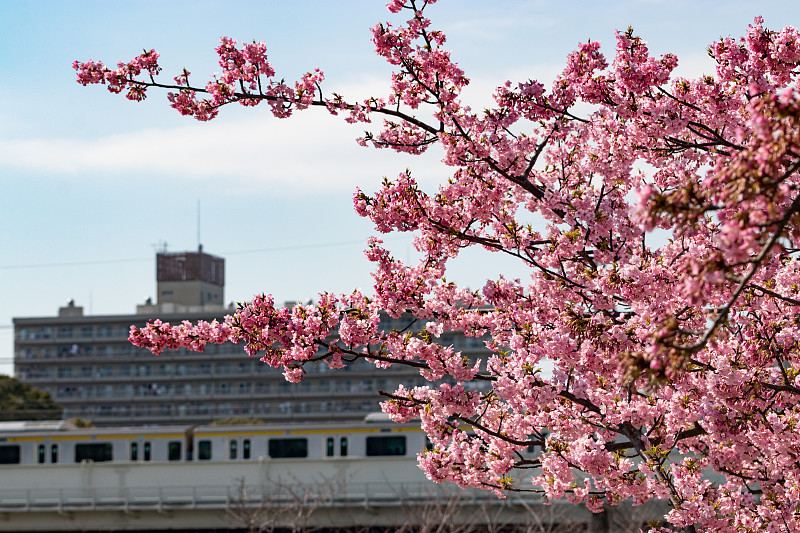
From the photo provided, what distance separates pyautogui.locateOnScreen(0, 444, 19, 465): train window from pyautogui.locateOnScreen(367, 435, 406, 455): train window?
11.5 meters

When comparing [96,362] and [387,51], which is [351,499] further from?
[96,362]

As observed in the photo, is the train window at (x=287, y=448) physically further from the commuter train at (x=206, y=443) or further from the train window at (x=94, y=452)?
the train window at (x=94, y=452)

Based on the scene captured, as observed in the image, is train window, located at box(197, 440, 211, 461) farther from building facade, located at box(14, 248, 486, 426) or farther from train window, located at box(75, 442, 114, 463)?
building facade, located at box(14, 248, 486, 426)

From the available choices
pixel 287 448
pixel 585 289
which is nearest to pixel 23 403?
pixel 287 448

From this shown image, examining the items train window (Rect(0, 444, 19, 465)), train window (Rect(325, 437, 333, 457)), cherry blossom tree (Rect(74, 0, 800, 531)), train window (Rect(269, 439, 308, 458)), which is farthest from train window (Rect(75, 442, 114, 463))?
cherry blossom tree (Rect(74, 0, 800, 531))

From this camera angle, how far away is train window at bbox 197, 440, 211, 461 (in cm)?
2953

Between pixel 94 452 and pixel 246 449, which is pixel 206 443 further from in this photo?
pixel 94 452

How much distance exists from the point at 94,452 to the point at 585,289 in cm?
2680

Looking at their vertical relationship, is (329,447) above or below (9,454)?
above

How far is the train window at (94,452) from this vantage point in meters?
30.4

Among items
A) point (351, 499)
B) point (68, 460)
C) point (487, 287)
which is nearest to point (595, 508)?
point (487, 287)

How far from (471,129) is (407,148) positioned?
28.0 inches

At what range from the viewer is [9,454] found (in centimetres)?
3080

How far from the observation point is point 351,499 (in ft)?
87.4
